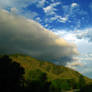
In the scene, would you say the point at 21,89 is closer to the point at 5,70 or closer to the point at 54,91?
the point at 5,70

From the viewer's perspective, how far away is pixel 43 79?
93250mm

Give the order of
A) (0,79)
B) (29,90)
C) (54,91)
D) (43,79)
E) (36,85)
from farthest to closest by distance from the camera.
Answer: (54,91)
(43,79)
(36,85)
(29,90)
(0,79)

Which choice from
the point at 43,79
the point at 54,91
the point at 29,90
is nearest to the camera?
the point at 29,90

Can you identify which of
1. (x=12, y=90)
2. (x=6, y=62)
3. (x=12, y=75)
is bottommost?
(x=12, y=90)

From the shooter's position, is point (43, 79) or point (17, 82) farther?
point (43, 79)

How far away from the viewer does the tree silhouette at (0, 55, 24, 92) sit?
6069cm

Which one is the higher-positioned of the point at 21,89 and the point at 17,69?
the point at 17,69

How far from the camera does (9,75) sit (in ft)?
204

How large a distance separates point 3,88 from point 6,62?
28.8ft

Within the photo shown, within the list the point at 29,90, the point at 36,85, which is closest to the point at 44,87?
the point at 36,85

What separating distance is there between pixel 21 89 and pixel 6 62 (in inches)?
413

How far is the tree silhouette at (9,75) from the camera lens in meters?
60.7

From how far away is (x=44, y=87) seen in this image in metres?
75.1

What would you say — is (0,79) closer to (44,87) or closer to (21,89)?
(21,89)
